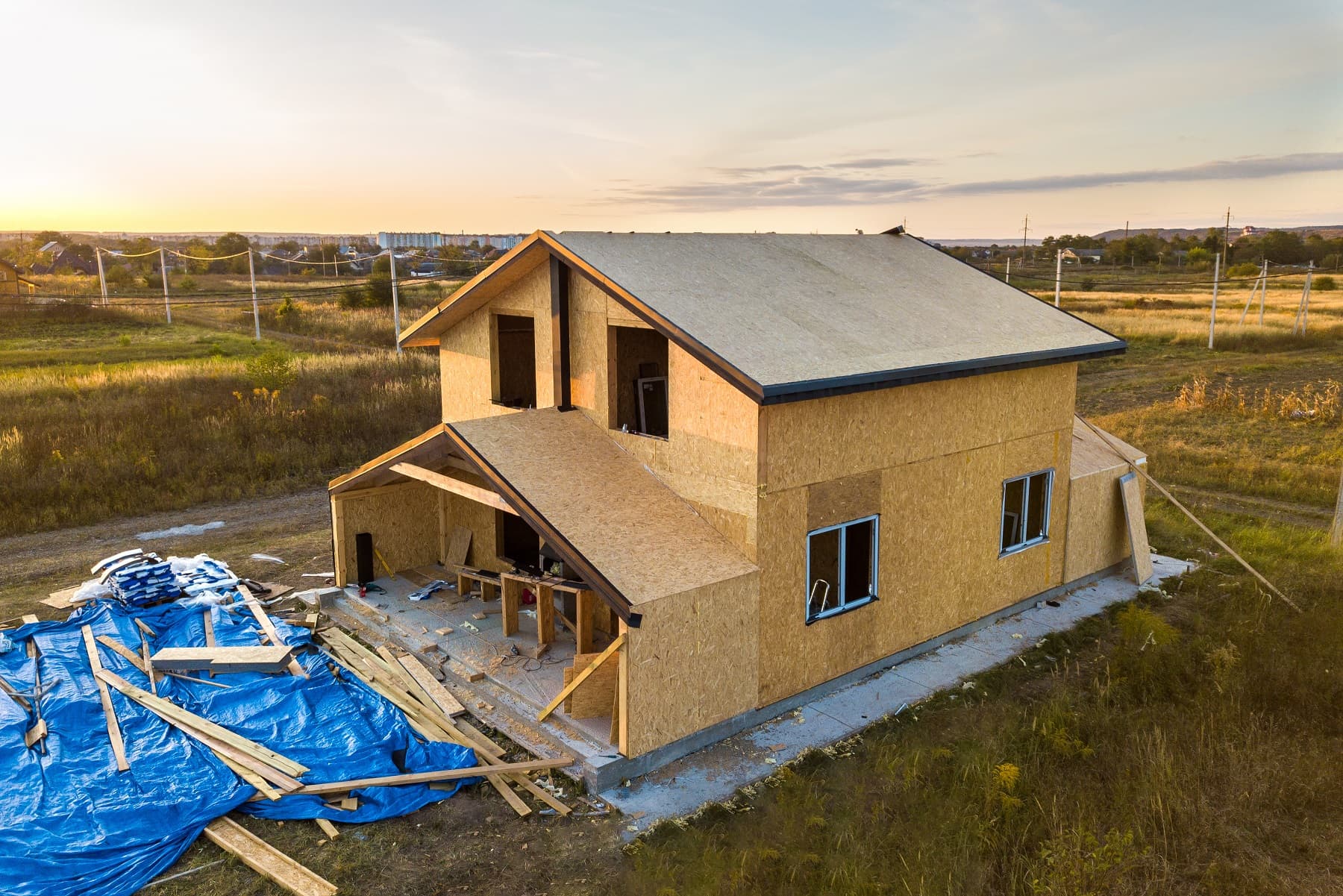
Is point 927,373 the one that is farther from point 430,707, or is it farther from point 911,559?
point 430,707

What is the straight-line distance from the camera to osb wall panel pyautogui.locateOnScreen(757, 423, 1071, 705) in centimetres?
977

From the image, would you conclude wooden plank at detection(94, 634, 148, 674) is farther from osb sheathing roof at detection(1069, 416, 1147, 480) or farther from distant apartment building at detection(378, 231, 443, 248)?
distant apartment building at detection(378, 231, 443, 248)

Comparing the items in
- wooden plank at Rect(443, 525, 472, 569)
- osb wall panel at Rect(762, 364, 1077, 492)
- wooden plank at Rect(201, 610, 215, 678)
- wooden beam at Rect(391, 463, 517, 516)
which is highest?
osb wall panel at Rect(762, 364, 1077, 492)

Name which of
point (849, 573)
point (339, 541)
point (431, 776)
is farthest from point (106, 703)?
point (849, 573)

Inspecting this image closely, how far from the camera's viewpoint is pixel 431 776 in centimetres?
843

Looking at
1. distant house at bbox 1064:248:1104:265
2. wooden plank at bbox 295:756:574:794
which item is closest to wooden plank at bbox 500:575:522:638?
wooden plank at bbox 295:756:574:794

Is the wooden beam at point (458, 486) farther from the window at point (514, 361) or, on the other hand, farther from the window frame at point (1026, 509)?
the window frame at point (1026, 509)

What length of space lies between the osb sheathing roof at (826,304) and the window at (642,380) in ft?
3.80

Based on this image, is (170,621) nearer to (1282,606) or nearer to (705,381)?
(705,381)

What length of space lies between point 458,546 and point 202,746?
5.51m

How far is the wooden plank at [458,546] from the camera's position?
13.9 meters

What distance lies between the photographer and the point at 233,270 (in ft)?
293

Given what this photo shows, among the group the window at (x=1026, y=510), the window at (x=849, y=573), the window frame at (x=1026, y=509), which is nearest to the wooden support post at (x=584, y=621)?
the window at (x=849, y=573)

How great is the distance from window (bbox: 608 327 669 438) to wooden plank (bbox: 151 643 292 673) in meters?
4.87
